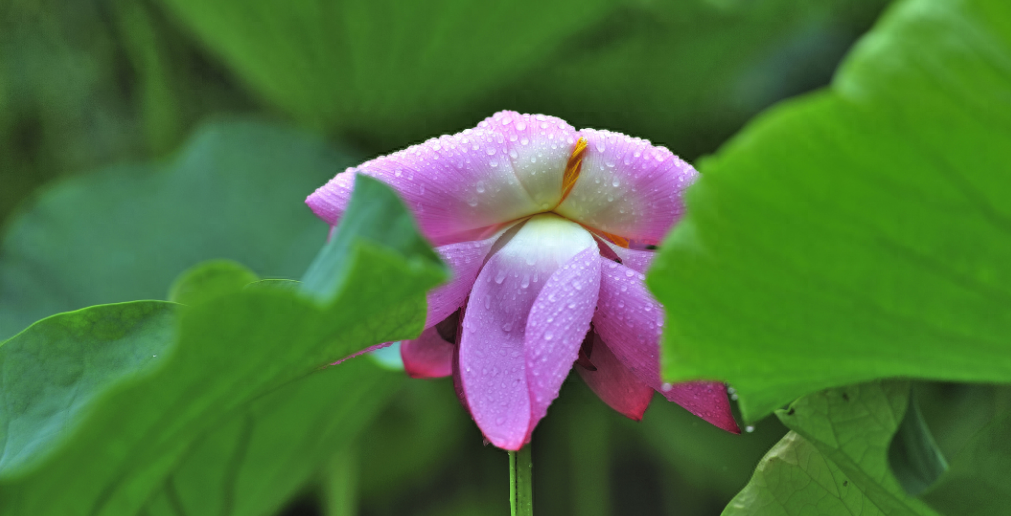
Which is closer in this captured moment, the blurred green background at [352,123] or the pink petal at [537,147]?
the pink petal at [537,147]

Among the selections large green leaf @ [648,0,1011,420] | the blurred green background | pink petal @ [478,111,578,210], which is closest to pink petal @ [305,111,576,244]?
pink petal @ [478,111,578,210]

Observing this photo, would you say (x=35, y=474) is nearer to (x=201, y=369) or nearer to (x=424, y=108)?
(x=201, y=369)

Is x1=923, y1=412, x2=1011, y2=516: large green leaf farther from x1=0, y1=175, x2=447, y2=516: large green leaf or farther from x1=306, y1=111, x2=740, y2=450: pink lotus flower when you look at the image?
x1=0, y1=175, x2=447, y2=516: large green leaf

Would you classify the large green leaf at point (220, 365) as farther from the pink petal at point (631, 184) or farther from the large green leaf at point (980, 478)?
the large green leaf at point (980, 478)

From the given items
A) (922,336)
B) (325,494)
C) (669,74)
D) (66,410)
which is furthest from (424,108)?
(922,336)

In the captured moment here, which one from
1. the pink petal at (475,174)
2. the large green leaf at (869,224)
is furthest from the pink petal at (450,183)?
the large green leaf at (869,224)

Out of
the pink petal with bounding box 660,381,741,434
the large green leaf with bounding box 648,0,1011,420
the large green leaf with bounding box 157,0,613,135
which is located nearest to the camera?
the large green leaf with bounding box 648,0,1011,420
